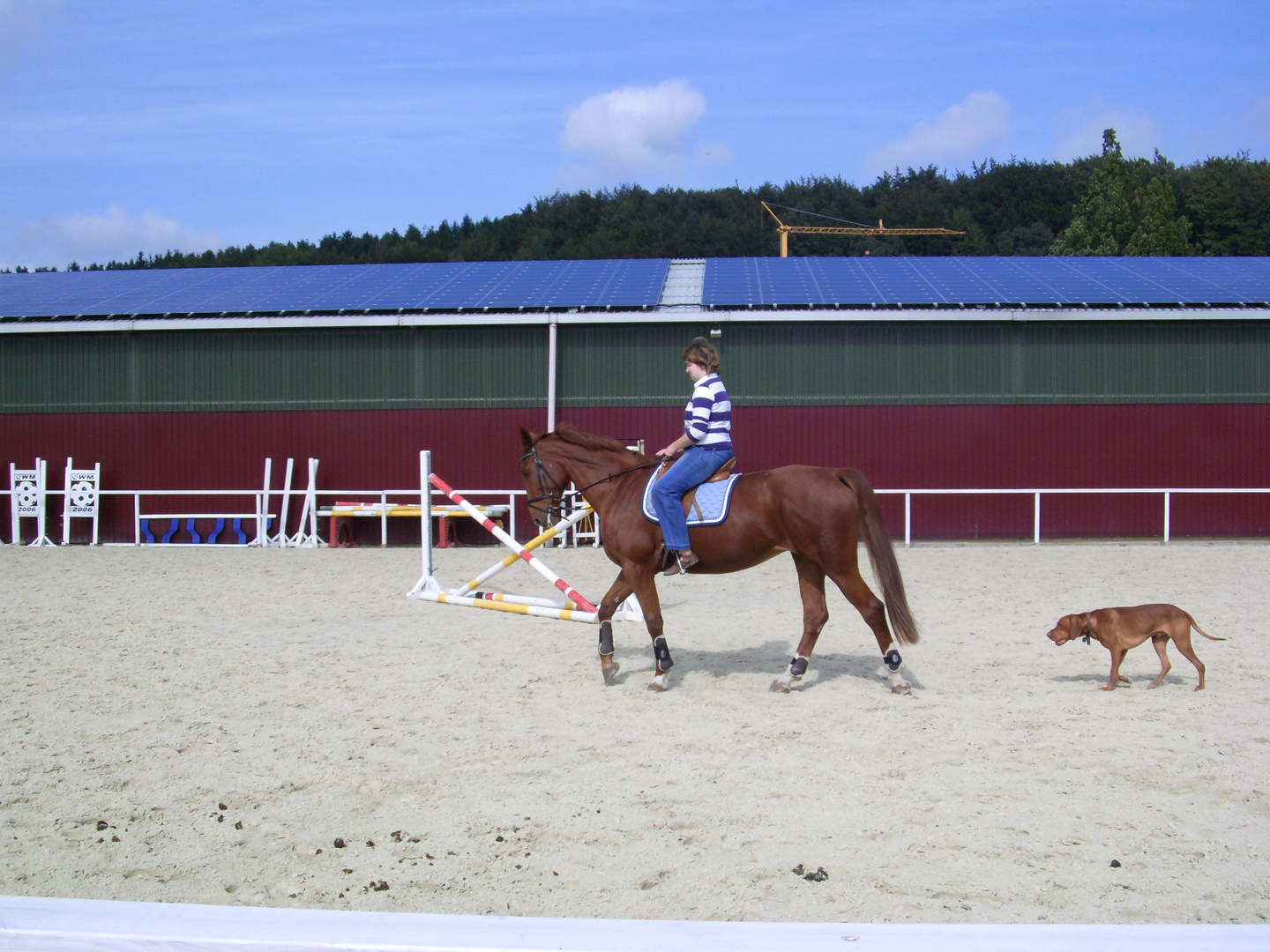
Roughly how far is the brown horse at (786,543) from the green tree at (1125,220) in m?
37.4

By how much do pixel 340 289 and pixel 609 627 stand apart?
15.0 meters

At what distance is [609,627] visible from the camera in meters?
6.53

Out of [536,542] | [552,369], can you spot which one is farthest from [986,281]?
[536,542]

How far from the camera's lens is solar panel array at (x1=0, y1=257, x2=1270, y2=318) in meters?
17.8

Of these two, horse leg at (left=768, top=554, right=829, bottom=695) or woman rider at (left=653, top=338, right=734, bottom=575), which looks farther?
woman rider at (left=653, top=338, right=734, bottom=575)

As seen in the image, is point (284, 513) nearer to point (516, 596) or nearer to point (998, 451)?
point (516, 596)

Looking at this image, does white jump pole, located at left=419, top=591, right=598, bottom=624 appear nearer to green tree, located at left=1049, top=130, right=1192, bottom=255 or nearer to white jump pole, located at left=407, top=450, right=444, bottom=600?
white jump pole, located at left=407, top=450, right=444, bottom=600

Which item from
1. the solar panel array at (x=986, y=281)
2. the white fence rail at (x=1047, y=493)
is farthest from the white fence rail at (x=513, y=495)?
the solar panel array at (x=986, y=281)

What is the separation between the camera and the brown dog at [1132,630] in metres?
6.14

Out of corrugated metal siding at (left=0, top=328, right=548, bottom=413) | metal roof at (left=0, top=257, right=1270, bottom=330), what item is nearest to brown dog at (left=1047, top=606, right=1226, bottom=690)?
metal roof at (left=0, top=257, right=1270, bottom=330)

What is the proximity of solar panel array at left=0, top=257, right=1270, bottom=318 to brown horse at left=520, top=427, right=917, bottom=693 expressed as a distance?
11.1 m

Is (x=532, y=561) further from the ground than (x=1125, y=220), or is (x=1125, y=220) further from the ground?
(x=1125, y=220)

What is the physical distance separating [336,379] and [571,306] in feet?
14.2

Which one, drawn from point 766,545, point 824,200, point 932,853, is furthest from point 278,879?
point 824,200
